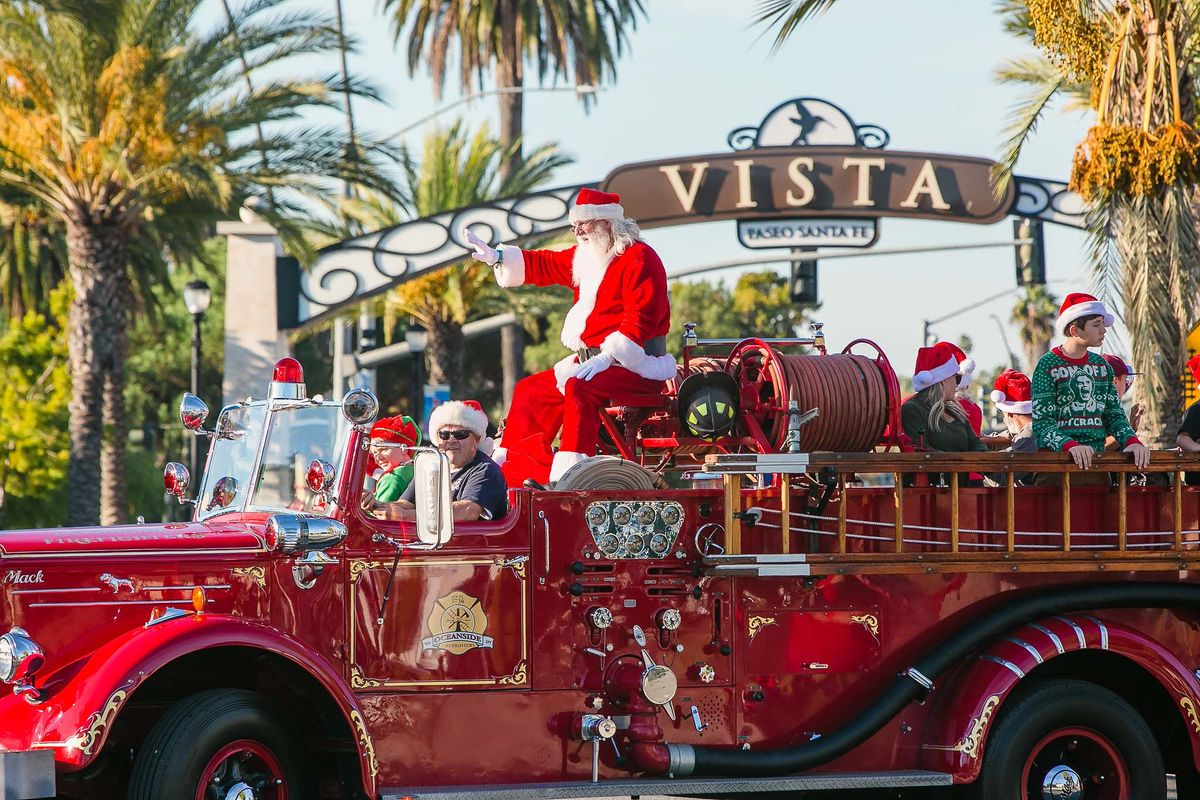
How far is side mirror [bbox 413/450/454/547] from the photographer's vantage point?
588 centimetres

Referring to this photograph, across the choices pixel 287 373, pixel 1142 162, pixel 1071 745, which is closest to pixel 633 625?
pixel 287 373

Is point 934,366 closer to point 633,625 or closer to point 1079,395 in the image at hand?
point 1079,395

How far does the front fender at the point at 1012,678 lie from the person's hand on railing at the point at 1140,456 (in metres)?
0.69

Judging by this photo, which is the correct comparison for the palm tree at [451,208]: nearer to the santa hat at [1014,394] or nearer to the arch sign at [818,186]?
the arch sign at [818,186]

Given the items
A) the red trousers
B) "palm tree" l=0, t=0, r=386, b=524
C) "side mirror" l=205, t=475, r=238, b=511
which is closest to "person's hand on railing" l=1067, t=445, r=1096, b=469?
the red trousers

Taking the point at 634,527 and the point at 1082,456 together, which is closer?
the point at 634,527

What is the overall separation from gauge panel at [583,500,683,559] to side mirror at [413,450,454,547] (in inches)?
31.6

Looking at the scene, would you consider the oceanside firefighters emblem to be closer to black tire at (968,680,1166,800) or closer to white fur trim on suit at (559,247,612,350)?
white fur trim on suit at (559,247,612,350)

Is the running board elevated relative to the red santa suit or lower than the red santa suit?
lower

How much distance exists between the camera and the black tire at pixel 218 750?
5.66 metres

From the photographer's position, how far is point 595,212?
7.81 metres

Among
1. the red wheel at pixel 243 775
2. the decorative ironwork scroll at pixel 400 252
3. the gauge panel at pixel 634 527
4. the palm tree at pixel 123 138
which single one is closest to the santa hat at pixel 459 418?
the gauge panel at pixel 634 527

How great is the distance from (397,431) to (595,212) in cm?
167

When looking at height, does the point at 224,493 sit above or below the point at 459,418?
below
